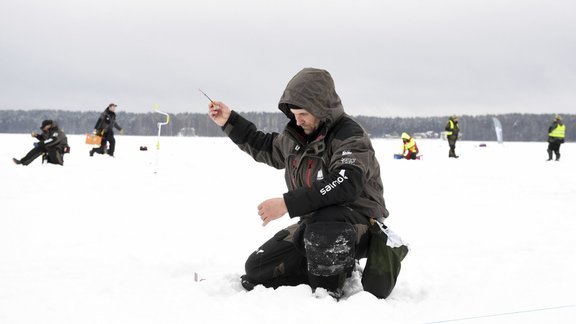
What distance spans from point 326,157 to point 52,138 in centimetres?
992

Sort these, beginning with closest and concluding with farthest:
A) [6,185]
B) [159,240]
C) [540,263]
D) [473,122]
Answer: [540,263]
[159,240]
[6,185]
[473,122]

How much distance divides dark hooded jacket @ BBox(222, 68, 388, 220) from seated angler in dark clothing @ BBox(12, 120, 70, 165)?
373 inches

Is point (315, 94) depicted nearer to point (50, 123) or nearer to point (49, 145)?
point (49, 145)

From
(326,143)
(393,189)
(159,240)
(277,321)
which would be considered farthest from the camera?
(393,189)

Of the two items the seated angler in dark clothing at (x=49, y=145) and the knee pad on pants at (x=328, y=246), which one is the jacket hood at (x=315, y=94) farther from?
the seated angler in dark clothing at (x=49, y=145)

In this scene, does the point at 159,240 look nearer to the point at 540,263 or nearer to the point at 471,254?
the point at 471,254

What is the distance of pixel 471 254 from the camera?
3707 mm

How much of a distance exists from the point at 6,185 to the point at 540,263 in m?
Result: 6.96

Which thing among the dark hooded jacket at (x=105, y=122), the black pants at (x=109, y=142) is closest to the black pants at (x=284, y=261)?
the dark hooded jacket at (x=105, y=122)

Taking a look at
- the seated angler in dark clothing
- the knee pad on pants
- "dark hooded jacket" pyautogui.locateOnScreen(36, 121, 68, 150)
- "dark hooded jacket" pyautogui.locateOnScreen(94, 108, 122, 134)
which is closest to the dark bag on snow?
the knee pad on pants

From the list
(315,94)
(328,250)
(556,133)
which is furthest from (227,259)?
(556,133)

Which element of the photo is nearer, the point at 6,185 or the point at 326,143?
the point at 326,143

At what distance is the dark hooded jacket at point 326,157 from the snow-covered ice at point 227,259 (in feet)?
1.51

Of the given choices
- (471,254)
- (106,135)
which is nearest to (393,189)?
(471,254)
